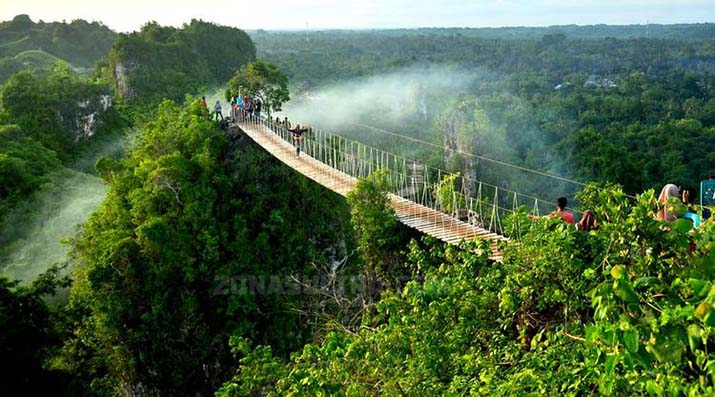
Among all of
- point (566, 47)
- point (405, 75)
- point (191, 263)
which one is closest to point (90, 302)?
point (191, 263)

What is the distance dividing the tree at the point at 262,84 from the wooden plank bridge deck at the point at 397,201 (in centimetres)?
629

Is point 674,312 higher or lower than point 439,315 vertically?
higher

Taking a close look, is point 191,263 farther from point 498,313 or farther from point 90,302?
point 498,313

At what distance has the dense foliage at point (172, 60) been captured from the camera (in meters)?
36.6

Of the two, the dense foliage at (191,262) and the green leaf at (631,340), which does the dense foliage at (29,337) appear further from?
the green leaf at (631,340)

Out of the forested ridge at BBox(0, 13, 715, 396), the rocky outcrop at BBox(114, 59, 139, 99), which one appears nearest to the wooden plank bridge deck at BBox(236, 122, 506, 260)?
the forested ridge at BBox(0, 13, 715, 396)

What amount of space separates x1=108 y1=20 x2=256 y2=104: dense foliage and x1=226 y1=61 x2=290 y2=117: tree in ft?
42.3

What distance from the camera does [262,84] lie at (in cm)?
2409

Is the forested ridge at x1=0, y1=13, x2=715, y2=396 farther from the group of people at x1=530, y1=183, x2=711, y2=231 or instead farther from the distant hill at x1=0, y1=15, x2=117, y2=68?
the distant hill at x1=0, y1=15, x2=117, y2=68

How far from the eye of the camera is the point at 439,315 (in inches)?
237

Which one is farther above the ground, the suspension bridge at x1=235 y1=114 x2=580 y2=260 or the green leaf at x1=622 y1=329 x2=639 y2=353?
the green leaf at x1=622 y1=329 x2=639 y2=353

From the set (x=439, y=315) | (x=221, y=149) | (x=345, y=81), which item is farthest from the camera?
(x=345, y=81)

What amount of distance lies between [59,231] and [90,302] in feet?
20.1

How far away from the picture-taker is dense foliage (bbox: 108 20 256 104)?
36625 millimetres
